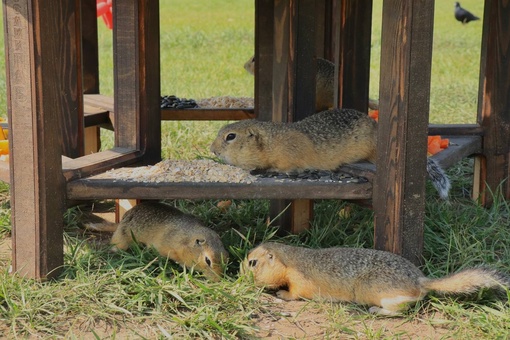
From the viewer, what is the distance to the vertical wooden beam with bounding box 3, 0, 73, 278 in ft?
15.6

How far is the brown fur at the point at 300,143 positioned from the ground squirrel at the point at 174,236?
20.6 inches

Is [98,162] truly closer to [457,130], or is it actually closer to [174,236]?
[174,236]

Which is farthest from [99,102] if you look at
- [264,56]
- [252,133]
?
[252,133]

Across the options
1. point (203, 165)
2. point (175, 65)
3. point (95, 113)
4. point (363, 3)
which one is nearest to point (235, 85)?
point (175, 65)

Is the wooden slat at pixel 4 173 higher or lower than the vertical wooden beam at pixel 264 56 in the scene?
lower

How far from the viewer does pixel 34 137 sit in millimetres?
4809

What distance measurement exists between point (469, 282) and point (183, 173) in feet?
5.94

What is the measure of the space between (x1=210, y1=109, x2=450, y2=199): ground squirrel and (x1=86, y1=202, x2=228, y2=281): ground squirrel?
520 millimetres

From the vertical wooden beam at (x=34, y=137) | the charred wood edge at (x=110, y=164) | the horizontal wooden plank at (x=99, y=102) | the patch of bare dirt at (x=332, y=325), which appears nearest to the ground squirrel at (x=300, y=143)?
the charred wood edge at (x=110, y=164)

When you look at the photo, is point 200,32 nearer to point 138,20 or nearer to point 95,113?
point 95,113

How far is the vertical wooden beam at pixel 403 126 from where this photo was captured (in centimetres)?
490

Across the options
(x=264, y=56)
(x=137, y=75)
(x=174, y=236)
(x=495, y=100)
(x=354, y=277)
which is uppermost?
(x=264, y=56)

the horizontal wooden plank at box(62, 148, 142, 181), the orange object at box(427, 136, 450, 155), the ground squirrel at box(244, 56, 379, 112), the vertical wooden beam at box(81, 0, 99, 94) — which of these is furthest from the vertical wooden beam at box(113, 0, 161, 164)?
the ground squirrel at box(244, 56, 379, 112)

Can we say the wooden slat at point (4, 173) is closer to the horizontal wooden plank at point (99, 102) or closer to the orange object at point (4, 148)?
the orange object at point (4, 148)
